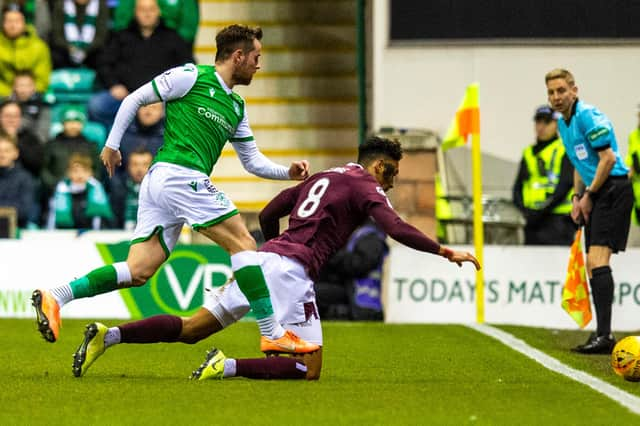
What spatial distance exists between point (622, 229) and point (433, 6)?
672cm

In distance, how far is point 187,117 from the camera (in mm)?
8125

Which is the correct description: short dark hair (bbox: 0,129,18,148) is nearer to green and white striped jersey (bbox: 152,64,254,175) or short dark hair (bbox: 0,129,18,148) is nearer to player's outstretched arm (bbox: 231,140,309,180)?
player's outstretched arm (bbox: 231,140,309,180)

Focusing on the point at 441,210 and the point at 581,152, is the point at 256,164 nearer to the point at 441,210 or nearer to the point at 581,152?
the point at 581,152

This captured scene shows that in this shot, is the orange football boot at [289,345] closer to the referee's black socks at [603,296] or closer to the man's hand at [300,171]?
the man's hand at [300,171]

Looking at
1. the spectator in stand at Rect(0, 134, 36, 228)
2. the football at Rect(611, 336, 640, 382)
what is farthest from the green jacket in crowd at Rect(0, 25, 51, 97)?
the football at Rect(611, 336, 640, 382)

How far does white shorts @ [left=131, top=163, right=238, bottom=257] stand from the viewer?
7.98m

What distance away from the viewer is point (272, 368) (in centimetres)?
779

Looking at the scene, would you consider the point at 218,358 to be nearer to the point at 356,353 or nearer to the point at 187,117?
the point at 187,117

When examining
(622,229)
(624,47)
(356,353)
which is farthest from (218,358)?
(624,47)

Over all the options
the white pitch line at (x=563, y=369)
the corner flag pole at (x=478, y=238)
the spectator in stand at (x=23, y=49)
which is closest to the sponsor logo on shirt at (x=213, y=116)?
the white pitch line at (x=563, y=369)

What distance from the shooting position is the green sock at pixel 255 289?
7680 mm

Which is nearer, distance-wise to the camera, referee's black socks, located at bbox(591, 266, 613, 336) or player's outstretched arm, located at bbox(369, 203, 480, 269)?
player's outstretched arm, located at bbox(369, 203, 480, 269)

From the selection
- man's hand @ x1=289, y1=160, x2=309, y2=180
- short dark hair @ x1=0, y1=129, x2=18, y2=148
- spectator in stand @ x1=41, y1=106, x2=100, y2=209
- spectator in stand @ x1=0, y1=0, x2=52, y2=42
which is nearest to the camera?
man's hand @ x1=289, y1=160, x2=309, y2=180

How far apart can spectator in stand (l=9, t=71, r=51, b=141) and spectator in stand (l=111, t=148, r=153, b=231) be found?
155 cm
